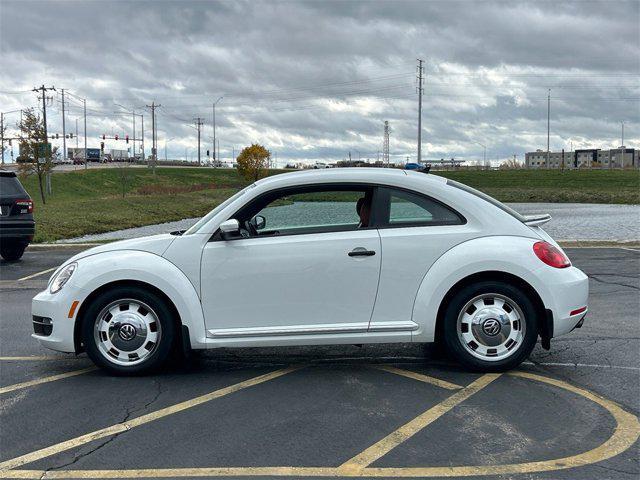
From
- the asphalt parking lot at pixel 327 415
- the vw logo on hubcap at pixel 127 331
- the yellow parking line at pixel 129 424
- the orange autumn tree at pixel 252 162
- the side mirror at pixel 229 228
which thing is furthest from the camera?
the orange autumn tree at pixel 252 162

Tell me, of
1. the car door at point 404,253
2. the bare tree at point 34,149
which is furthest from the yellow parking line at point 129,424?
the bare tree at point 34,149

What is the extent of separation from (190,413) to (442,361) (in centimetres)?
226

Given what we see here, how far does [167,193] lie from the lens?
60.1m

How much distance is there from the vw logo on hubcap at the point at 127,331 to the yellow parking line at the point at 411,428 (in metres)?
2.28

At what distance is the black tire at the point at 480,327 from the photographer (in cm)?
526

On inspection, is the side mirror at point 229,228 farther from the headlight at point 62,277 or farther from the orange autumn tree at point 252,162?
the orange autumn tree at point 252,162

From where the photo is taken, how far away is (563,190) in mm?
68188

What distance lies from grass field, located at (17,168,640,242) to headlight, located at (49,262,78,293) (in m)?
15.1

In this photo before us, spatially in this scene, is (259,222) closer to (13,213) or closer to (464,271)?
(464,271)

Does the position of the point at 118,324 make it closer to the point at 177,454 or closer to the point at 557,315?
the point at 177,454

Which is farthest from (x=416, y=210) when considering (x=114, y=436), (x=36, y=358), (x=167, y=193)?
(x=167, y=193)

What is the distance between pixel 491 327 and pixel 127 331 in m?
2.84

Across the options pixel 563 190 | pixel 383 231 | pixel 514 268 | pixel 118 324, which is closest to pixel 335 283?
pixel 383 231

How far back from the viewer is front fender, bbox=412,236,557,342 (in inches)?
206
